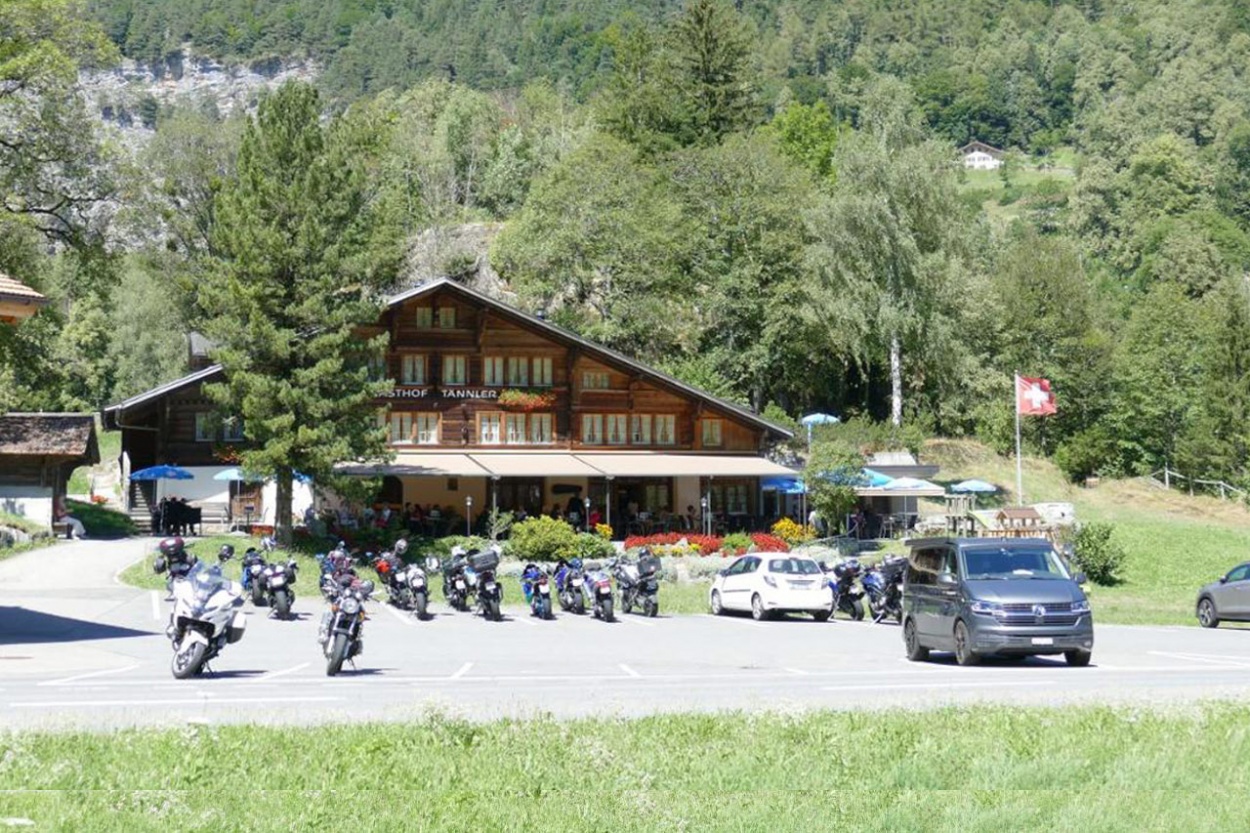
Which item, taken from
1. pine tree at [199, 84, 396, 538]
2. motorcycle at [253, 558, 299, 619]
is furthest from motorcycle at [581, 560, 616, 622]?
pine tree at [199, 84, 396, 538]

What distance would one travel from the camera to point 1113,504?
211ft

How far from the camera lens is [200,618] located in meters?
17.2

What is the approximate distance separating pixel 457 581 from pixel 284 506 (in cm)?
1351

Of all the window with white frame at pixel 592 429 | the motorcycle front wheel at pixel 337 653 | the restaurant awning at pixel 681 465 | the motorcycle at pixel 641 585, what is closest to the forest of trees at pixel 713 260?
the restaurant awning at pixel 681 465

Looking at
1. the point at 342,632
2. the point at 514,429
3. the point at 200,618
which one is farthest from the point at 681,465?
the point at 200,618

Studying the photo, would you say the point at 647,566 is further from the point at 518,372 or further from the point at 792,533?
the point at 518,372

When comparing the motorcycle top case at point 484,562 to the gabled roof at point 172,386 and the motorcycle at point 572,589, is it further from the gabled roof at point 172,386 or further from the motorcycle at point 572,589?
the gabled roof at point 172,386

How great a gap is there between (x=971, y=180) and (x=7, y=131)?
16524 centimetres

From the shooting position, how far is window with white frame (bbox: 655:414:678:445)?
56719 millimetres

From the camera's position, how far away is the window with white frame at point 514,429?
182 ft

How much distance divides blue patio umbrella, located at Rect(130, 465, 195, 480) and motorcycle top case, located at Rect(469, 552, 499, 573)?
2347cm

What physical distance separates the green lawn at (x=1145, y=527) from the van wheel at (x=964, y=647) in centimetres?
1212

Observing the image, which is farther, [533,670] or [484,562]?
[484,562]

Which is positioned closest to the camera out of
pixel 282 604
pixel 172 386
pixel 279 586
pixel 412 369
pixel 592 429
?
pixel 282 604
